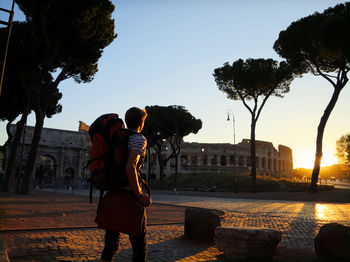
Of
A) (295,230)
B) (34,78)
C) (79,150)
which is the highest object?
(34,78)

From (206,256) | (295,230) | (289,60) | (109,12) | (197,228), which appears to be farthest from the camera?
(289,60)

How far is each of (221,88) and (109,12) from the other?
15.2m

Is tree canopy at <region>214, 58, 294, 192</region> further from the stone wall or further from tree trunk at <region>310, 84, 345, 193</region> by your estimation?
the stone wall

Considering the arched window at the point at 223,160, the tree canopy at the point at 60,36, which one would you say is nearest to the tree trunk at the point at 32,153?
the tree canopy at the point at 60,36

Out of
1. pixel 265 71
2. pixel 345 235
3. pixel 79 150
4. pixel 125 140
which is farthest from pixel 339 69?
pixel 79 150

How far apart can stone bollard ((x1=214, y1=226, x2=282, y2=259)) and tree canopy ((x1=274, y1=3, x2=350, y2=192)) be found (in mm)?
17255

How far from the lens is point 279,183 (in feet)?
87.2

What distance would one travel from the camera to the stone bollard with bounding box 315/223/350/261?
139 inches

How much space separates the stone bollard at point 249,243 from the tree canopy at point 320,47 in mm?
17255

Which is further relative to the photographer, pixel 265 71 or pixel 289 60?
pixel 265 71

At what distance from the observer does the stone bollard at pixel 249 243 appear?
3.75 m

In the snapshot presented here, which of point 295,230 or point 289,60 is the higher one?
point 289,60

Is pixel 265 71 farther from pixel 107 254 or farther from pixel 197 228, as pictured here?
pixel 107 254

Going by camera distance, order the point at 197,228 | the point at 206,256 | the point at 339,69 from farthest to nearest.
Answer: the point at 339,69
the point at 197,228
the point at 206,256
